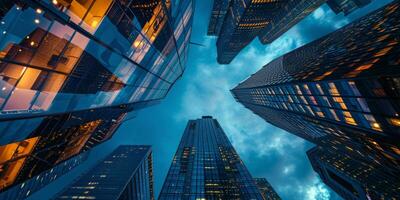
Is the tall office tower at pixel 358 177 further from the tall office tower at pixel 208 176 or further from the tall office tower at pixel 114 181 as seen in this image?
the tall office tower at pixel 114 181

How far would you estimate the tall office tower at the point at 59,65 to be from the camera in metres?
7.36

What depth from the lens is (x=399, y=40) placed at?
20.7 meters

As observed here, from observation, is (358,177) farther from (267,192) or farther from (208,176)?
(267,192)

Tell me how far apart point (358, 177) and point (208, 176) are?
64393mm

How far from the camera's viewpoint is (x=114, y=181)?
282ft

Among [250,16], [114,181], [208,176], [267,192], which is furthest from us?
[267,192]

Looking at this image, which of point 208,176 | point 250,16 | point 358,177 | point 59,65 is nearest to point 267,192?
point 358,177

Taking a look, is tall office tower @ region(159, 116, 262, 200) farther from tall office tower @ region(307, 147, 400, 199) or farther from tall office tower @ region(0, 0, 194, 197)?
tall office tower @ region(0, 0, 194, 197)

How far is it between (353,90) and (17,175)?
3236 cm

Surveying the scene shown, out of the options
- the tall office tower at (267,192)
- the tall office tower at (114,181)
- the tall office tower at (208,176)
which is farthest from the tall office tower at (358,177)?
the tall office tower at (114,181)

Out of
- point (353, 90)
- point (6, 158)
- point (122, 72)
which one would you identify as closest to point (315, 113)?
point (353, 90)

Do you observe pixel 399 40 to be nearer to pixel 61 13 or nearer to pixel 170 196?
pixel 61 13

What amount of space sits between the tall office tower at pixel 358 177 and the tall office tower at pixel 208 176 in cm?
3305

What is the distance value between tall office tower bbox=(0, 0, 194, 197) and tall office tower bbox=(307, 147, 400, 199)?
56.2m
